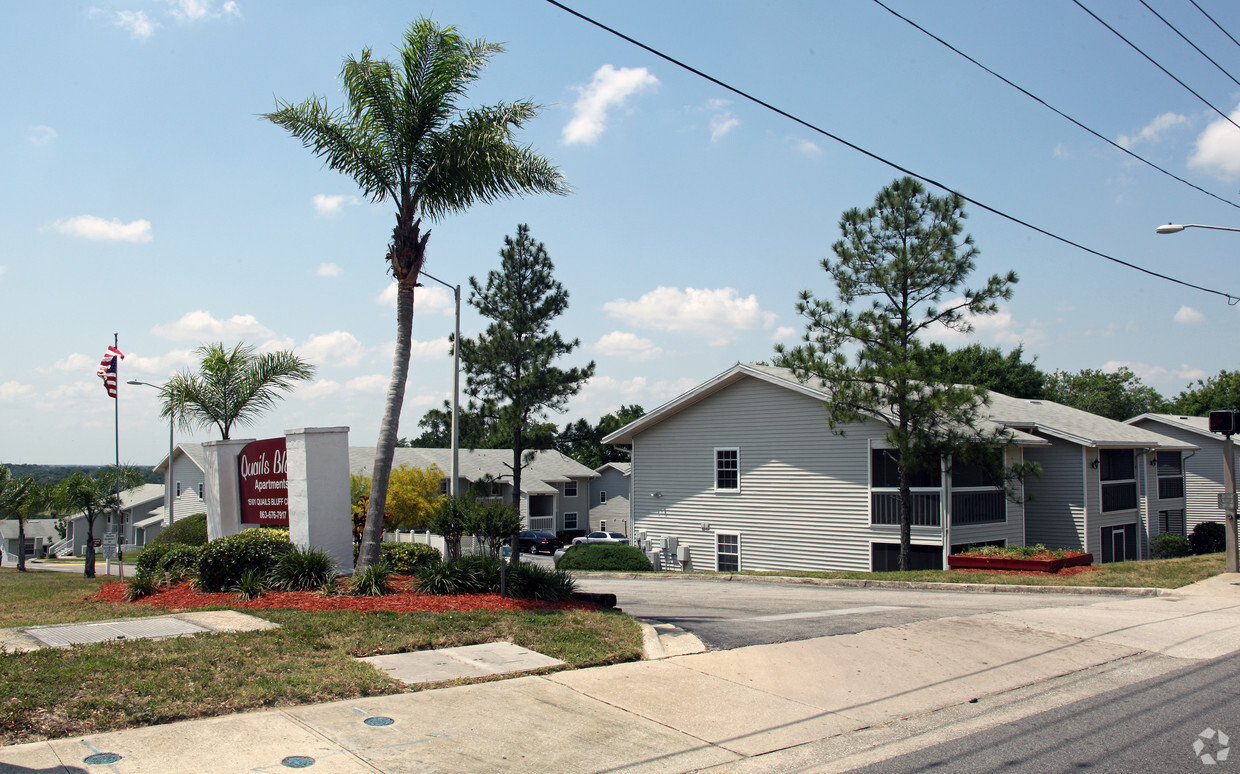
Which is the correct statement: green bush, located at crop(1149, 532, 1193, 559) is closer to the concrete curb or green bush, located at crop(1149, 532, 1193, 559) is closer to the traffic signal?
the traffic signal

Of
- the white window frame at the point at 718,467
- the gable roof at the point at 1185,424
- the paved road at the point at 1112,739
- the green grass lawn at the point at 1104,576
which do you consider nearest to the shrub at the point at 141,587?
the paved road at the point at 1112,739

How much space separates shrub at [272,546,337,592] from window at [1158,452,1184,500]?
35.4 m

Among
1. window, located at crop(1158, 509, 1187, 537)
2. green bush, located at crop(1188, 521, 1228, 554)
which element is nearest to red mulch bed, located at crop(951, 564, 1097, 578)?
green bush, located at crop(1188, 521, 1228, 554)

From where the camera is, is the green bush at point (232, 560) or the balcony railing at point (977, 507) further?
the balcony railing at point (977, 507)

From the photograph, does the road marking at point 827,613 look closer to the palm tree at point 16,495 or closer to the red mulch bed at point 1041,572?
the red mulch bed at point 1041,572

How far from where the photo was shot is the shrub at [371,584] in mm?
12100

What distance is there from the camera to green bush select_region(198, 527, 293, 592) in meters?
13.0

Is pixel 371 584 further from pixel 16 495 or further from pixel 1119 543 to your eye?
pixel 16 495

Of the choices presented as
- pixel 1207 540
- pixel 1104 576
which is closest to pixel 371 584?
pixel 1104 576

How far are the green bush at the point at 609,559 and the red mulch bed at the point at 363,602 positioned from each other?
1463cm

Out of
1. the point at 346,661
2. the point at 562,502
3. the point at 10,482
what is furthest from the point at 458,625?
the point at 562,502

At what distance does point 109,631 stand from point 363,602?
295cm

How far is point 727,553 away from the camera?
93.3ft

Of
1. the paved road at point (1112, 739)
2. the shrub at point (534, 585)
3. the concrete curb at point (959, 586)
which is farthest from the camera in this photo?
the concrete curb at point (959, 586)
